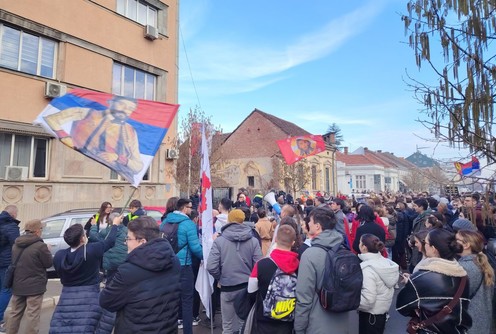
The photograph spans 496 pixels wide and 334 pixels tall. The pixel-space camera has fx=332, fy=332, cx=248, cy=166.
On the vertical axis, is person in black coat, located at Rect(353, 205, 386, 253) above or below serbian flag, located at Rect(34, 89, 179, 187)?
below

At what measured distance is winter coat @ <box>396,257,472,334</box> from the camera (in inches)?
121

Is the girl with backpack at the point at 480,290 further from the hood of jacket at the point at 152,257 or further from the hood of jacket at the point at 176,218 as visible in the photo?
the hood of jacket at the point at 176,218

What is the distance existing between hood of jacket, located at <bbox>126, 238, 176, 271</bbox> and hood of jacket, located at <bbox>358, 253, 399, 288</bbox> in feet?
Result: 7.87

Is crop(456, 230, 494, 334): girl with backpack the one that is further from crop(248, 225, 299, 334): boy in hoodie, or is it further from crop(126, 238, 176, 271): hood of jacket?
crop(126, 238, 176, 271): hood of jacket

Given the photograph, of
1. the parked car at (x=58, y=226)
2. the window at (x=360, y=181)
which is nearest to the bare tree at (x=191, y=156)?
the parked car at (x=58, y=226)

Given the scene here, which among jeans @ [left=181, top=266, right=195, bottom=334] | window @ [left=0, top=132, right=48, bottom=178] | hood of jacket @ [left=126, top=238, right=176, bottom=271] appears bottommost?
jeans @ [left=181, top=266, right=195, bottom=334]

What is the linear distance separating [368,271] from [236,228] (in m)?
1.77

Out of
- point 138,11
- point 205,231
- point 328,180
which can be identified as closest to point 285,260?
point 205,231

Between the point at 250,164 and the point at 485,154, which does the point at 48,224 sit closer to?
the point at 485,154

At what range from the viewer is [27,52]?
1265 centimetres

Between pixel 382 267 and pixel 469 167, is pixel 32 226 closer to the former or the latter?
pixel 382 267

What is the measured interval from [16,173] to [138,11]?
991cm

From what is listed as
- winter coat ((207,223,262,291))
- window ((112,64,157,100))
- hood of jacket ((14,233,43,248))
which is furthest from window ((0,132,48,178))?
winter coat ((207,223,262,291))

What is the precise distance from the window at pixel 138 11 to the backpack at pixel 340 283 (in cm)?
1665
